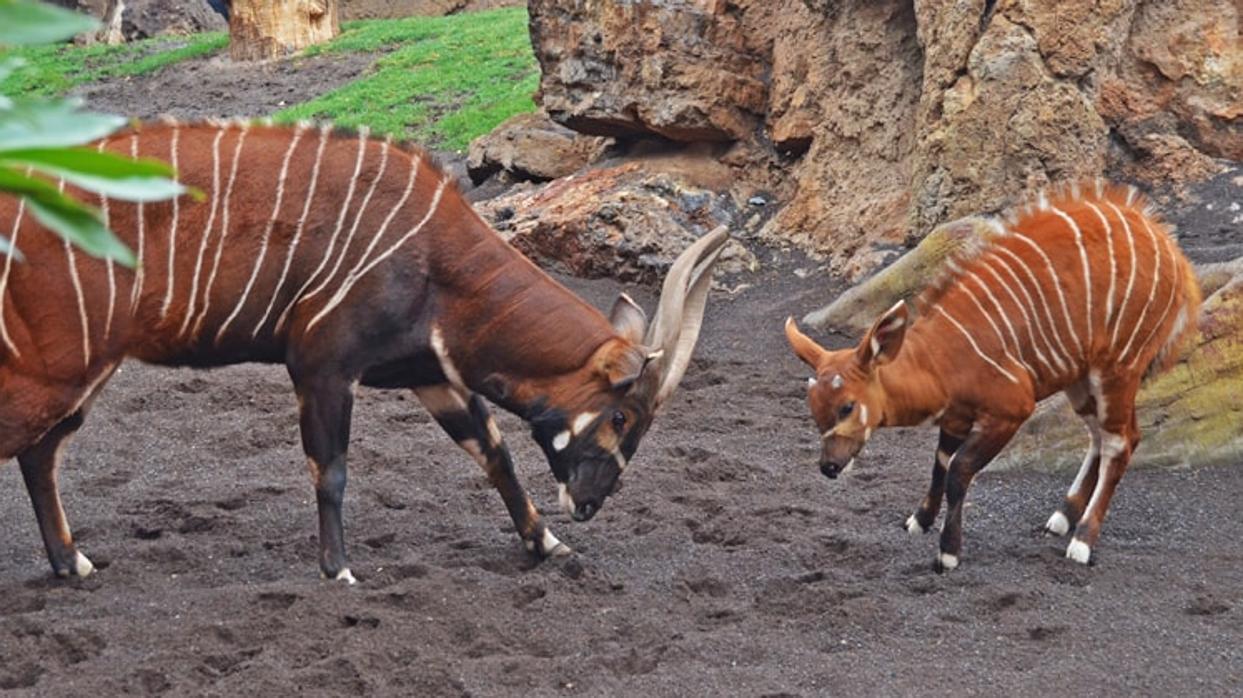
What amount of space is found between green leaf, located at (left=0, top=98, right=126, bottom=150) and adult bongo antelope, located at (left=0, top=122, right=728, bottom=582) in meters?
4.22

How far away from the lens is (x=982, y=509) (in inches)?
248

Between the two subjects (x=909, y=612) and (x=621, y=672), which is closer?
(x=621, y=672)

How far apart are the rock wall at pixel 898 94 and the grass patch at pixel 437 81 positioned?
488 centimetres

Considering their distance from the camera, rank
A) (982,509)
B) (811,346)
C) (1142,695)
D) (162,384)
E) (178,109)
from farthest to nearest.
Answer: (178,109)
(162,384)
(982,509)
(811,346)
(1142,695)

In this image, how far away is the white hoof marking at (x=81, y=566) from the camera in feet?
17.9

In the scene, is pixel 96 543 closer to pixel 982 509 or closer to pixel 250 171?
pixel 250 171

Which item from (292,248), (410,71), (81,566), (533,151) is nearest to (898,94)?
(533,151)

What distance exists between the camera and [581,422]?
5453 millimetres

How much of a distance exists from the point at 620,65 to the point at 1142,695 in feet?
23.9

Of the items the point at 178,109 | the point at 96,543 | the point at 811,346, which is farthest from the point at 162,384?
the point at 178,109

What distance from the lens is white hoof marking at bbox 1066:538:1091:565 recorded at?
18.0 feet

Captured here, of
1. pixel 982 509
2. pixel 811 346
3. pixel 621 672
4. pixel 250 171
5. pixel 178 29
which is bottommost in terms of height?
pixel 178 29

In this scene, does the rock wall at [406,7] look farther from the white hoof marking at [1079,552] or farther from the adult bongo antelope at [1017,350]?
the white hoof marking at [1079,552]

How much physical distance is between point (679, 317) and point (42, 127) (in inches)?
184
